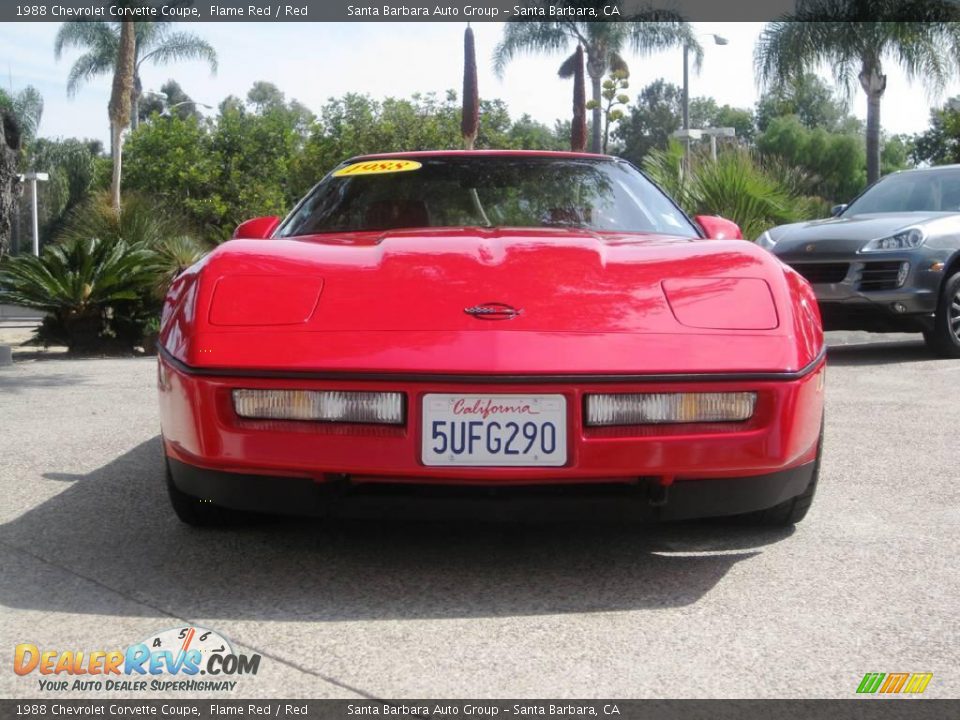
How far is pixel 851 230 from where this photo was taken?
9.05 m

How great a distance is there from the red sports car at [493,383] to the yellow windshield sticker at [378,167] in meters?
1.10

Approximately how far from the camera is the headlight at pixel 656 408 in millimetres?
2877

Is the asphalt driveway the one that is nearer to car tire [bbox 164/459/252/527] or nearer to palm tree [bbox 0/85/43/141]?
car tire [bbox 164/459/252/527]

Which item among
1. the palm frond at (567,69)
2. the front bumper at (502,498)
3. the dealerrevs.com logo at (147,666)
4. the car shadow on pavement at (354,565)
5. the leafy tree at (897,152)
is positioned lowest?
the leafy tree at (897,152)

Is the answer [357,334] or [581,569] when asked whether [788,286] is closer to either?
[581,569]

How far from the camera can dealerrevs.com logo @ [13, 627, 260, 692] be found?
240 cm

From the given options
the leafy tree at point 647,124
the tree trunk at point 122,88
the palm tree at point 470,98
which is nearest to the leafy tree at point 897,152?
the leafy tree at point 647,124

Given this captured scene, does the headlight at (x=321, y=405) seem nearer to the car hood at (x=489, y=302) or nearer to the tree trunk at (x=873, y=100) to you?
the car hood at (x=489, y=302)

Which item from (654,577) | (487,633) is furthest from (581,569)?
(487,633)

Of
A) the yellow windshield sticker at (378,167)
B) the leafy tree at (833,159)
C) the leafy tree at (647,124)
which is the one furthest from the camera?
the leafy tree at (647,124)

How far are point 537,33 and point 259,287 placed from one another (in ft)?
113

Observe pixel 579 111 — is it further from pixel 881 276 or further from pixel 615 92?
pixel 881 276
